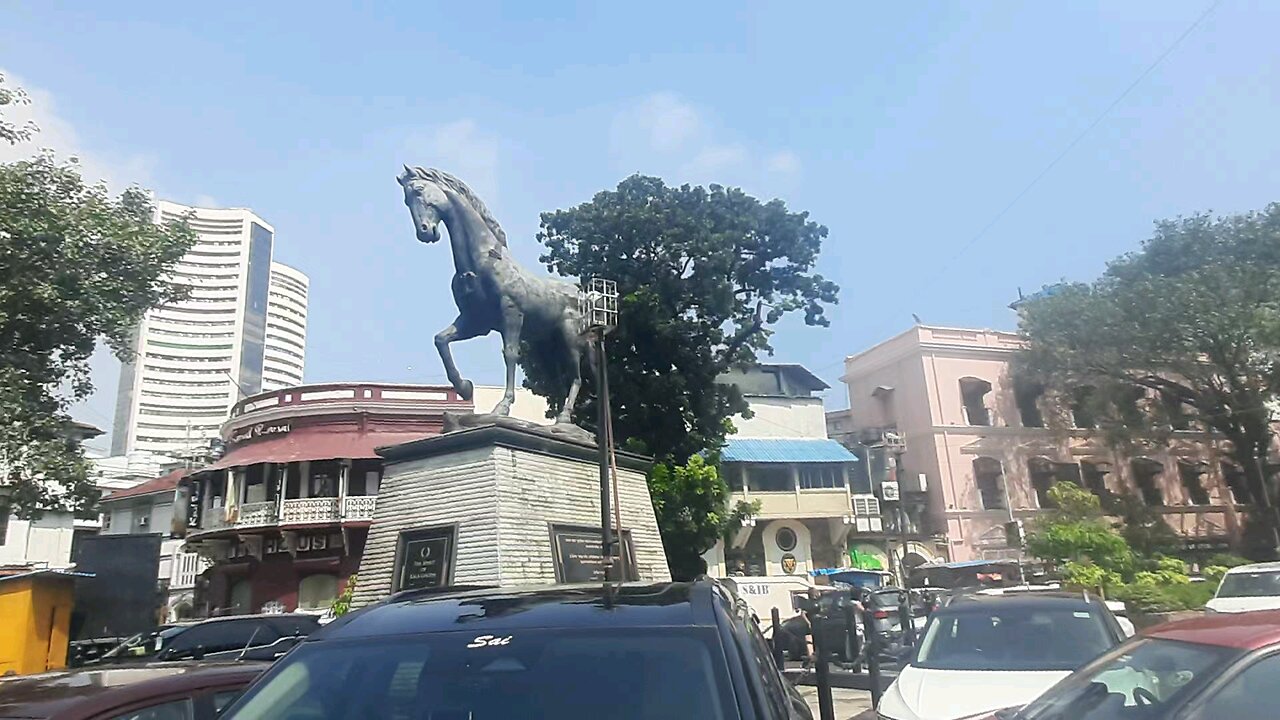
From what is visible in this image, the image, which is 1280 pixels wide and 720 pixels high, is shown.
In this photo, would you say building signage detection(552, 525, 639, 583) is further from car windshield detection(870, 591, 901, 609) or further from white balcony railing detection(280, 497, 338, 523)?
white balcony railing detection(280, 497, 338, 523)

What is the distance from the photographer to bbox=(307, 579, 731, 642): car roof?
2.57 meters

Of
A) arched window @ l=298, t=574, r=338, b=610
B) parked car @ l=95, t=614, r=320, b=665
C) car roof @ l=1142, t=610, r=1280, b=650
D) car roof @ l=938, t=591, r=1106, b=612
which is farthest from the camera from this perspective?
arched window @ l=298, t=574, r=338, b=610

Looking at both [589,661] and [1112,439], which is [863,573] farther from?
[589,661]

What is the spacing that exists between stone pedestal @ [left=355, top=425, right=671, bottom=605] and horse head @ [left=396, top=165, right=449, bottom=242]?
279 centimetres

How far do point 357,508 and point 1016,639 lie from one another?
21.2 metres

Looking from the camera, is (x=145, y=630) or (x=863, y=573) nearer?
(x=145, y=630)

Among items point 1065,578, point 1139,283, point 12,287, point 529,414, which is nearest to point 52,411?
point 12,287

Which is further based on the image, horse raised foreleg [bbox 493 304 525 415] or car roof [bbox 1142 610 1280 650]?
horse raised foreleg [bbox 493 304 525 415]

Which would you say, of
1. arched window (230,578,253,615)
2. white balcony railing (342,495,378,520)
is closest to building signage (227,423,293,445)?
white balcony railing (342,495,378,520)

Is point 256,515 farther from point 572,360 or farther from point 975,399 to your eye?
point 975,399

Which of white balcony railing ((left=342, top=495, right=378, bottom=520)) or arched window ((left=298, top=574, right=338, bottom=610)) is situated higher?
white balcony railing ((left=342, top=495, right=378, bottom=520))

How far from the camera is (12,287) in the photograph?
1258 centimetres

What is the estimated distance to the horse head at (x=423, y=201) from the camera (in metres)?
12.0

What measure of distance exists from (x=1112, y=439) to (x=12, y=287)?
3161 cm
